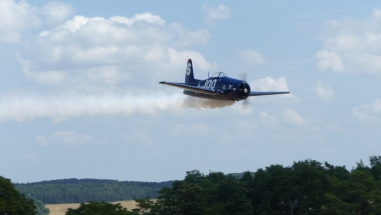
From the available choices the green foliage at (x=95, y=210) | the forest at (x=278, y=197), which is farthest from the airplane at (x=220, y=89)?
the forest at (x=278, y=197)

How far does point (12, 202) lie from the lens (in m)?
44.8

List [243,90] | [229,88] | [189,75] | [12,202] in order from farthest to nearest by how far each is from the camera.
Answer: [189,75] → [229,88] → [243,90] → [12,202]

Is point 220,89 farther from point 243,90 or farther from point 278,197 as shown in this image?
point 278,197

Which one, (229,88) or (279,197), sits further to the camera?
(279,197)

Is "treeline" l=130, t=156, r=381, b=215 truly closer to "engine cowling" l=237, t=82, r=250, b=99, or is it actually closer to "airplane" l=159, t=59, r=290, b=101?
"airplane" l=159, t=59, r=290, b=101

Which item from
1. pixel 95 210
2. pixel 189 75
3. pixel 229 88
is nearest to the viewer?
pixel 95 210

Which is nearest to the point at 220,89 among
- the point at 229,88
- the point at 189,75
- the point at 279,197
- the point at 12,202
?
the point at 229,88

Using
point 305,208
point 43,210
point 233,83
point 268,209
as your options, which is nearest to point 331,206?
point 305,208

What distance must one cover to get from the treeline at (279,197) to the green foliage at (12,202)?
22.5 meters

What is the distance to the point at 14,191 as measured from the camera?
1864 inches

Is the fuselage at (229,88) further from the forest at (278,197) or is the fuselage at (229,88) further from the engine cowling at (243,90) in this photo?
the forest at (278,197)

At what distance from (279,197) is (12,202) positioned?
3621 centimetres

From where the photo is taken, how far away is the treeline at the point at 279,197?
6669 centimetres

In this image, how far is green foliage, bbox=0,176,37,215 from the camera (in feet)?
144
